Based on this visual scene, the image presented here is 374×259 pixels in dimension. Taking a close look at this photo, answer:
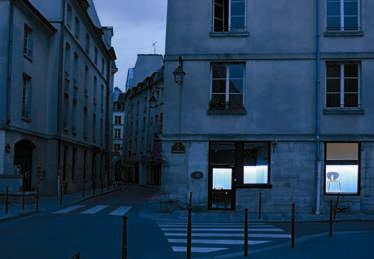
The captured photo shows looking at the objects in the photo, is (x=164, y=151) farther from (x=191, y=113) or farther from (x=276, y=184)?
(x=276, y=184)

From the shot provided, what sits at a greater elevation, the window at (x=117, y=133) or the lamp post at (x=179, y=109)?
the window at (x=117, y=133)

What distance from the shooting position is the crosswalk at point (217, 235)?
10930 mm

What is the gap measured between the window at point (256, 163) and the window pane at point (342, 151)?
2168mm

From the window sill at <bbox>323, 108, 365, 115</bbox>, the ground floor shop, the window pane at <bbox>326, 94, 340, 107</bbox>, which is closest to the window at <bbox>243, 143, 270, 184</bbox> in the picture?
the ground floor shop

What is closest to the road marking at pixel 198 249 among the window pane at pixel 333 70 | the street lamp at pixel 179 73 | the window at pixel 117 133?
the street lamp at pixel 179 73

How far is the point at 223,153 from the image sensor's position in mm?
19453

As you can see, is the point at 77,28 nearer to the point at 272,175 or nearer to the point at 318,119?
the point at 272,175

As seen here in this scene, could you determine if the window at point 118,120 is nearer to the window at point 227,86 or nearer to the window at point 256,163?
the window at point 227,86

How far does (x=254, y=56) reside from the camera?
63.7 feet

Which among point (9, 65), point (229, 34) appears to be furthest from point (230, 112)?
point (9, 65)

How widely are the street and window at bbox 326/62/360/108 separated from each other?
4930 mm

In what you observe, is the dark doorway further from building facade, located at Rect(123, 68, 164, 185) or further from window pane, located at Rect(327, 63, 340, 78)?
building facade, located at Rect(123, 68, 164, 185)

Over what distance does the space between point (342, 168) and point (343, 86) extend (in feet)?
9.43

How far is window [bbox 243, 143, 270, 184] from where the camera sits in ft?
63.1
